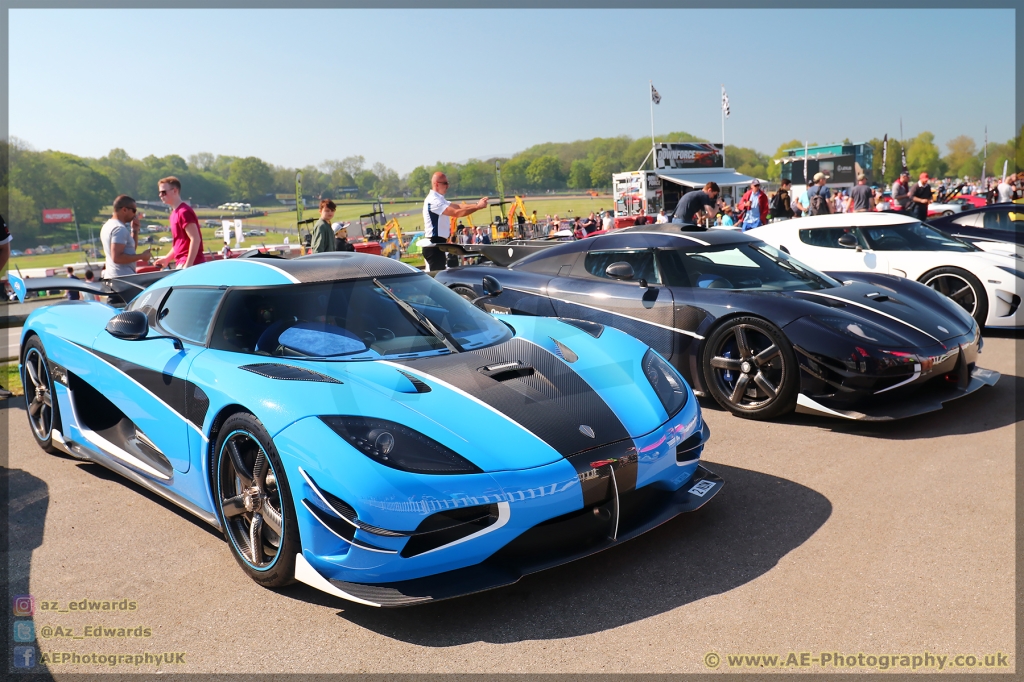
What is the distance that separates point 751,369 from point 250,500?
335 centimetres

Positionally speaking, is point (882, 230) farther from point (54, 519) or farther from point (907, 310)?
point (54, 519)

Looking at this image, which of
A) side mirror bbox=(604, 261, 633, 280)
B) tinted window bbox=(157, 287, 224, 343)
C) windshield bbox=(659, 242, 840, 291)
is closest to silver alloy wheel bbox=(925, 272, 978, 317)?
windshield bbox=(659, 242, 840, 291)

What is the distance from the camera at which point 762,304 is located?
5.02 meters

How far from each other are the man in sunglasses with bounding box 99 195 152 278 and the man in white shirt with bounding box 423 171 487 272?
2883 mm

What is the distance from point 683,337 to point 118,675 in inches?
156

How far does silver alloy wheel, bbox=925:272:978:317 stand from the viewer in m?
7.63

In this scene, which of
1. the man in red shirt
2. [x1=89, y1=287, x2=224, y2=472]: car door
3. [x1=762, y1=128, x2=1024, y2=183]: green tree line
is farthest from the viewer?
[x1=762, y1=128, x2=1024, y2=183]: green tree line

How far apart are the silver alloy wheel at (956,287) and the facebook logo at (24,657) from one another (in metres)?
7.95

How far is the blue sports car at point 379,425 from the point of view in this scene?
2650mm

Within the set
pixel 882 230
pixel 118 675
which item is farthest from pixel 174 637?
pixel 882 230

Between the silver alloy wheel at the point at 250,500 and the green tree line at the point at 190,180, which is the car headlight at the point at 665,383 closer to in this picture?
the silver alloy wheel at the point at 250,500

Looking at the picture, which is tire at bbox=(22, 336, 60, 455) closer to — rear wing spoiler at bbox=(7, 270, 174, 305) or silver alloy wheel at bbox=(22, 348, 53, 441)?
silver alloy wheel at bbox=(22, 348, 53, 441)

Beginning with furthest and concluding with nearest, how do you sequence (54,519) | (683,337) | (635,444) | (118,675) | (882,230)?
(882,230) < (683,337) < (54,519) < (635,444) < (118,675)

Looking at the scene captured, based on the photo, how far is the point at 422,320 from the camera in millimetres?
3768
